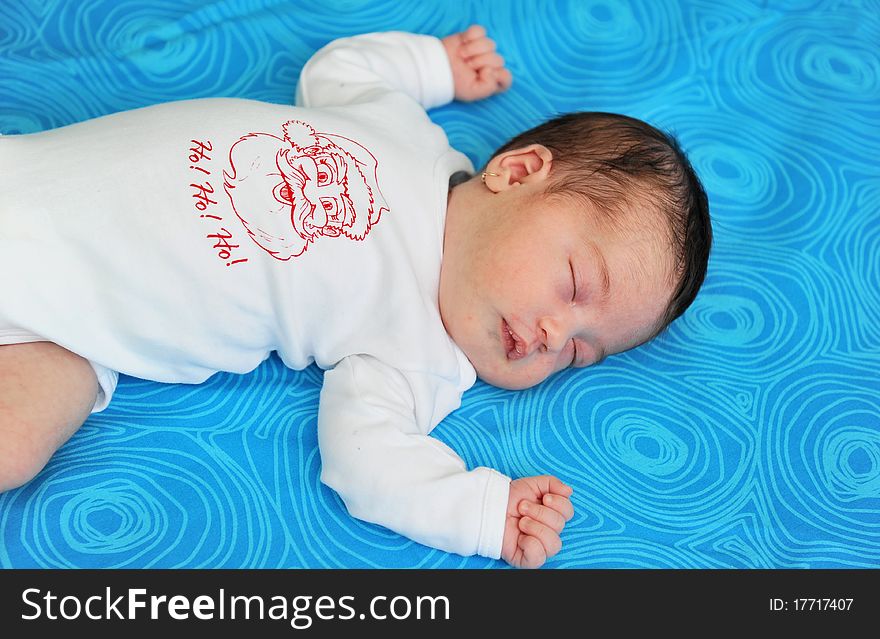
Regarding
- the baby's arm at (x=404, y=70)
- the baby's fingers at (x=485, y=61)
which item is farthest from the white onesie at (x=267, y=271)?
the baby's fingers at (x=485, y=61)

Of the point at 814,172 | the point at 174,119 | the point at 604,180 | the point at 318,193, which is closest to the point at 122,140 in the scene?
the point at 174,119

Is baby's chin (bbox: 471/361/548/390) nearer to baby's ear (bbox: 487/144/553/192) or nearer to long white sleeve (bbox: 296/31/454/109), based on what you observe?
baby's ear (bbox: 487/144/553/192)

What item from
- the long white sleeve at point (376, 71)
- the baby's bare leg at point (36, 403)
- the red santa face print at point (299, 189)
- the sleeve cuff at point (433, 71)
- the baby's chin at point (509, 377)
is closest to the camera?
the baby's bare leg at point (36, 403)

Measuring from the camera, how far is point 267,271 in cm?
140

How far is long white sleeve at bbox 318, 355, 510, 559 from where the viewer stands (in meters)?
1.35

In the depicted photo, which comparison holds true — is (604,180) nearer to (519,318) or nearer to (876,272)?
(519,318)

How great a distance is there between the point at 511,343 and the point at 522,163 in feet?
1.03

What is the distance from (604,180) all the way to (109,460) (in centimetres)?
90

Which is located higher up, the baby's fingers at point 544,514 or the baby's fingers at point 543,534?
the baby's fingers at point 544,514

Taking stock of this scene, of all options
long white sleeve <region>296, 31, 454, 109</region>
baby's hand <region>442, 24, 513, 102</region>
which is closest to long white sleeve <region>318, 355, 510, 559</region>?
long white sleeve <region>296, 31, 454, 109</region>

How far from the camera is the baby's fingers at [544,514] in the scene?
138cm

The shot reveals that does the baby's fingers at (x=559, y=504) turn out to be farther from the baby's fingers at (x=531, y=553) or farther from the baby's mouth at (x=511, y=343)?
the baby's mouth at (x=511, y=343)

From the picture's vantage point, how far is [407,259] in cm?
148

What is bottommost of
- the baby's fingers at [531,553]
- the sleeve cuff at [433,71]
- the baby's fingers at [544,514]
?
the baby's fingers at [531,553]
